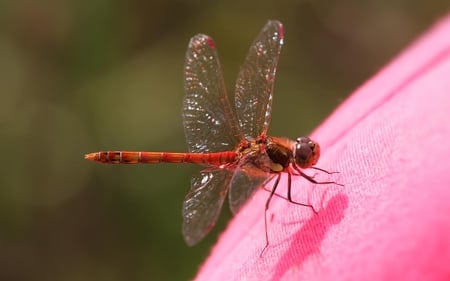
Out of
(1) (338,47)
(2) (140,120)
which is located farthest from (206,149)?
(1) (338,47)

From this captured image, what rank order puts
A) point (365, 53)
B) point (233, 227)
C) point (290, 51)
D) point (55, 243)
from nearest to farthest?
point (233, 227) < point (55, 243) < point (290, 51) < point (365, 53)

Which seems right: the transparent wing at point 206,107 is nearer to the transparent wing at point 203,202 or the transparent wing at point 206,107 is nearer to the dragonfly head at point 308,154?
the transparent wing at point 203,202

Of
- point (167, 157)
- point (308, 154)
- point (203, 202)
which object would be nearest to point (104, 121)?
point (167, 157)

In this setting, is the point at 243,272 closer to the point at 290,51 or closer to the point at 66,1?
the point at 66,1

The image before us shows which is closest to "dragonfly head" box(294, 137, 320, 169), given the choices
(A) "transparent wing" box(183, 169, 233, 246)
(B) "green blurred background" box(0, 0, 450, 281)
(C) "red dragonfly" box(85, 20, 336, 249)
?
(C) "red dragonfly" box(85, 20, 336, 249)

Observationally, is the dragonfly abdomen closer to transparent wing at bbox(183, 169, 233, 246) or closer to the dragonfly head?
transparent wing at bbox(183, 169, 233, 246)
